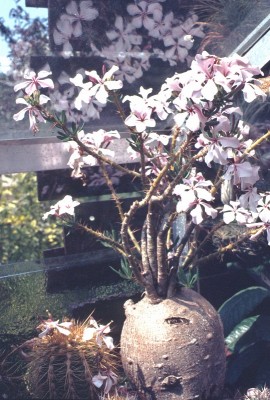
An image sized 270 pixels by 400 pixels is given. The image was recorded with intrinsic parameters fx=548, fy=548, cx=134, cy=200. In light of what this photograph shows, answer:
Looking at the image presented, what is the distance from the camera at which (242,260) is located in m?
2.65

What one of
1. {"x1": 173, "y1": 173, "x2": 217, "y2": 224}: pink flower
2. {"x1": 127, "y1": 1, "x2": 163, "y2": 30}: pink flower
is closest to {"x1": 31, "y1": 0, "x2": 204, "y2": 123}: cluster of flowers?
{"x1": 127, "y1": 1, "x2": 163, "y2": 30}: pink flower

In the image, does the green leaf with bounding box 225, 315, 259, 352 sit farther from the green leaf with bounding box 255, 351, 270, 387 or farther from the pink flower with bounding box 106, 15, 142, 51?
the pink flower with bounding box 106, 15, 142, 51

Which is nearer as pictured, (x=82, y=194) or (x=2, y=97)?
(x=2, y=97)

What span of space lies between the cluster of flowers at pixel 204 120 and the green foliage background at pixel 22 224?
1.71 m

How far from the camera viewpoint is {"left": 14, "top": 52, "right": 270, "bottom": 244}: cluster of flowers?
5.34ft

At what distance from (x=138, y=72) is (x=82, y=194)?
24.9 inches

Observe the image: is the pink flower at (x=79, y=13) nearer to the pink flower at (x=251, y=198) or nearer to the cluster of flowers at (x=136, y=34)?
the cluster of flowers at (x=136, y=34)

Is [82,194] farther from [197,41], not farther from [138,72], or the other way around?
[197,41]

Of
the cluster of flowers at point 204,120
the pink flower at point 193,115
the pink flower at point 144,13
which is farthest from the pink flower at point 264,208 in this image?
the pink flower at point 144,13

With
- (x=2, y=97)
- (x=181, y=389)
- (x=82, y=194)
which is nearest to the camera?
(x=181, y=389)

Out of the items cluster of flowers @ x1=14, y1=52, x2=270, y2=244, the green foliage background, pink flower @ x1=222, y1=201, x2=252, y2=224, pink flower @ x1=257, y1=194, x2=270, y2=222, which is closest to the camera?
cluster of flowers @ x1=14, y1=52, x2=270, y2=244

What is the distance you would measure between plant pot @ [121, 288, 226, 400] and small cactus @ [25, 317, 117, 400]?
10 cm

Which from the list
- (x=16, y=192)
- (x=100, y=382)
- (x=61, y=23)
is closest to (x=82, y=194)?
(x=61, y=23)

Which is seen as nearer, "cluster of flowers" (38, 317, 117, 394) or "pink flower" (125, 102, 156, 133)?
"pink flower" (125, 102, 156, 133)
